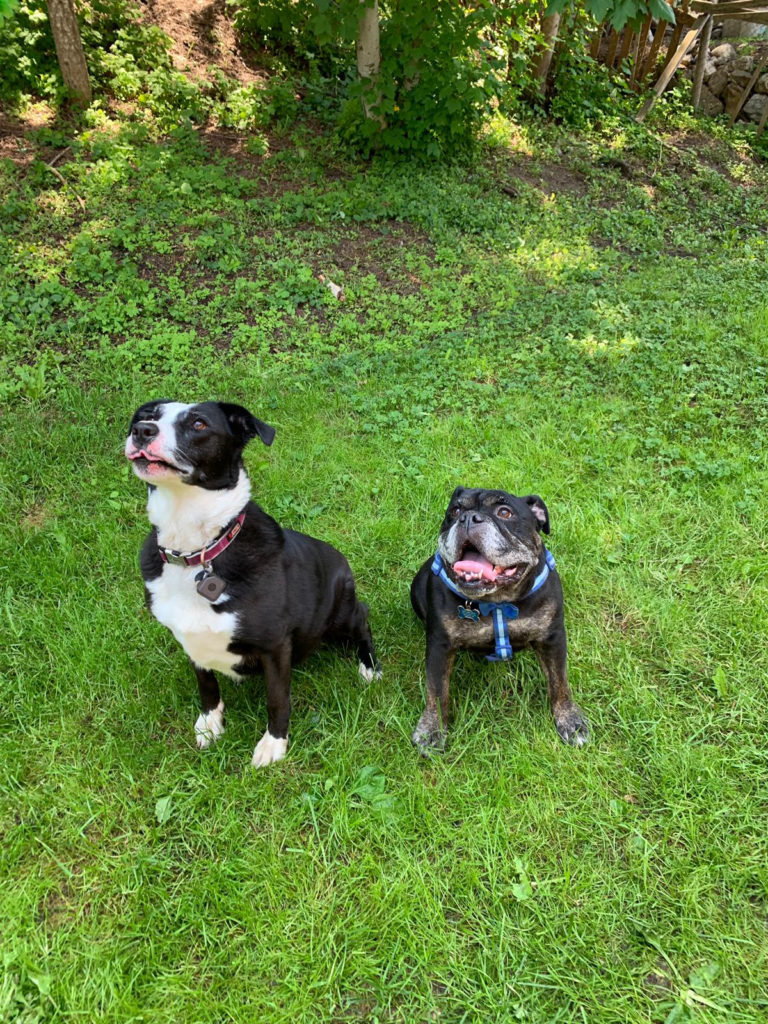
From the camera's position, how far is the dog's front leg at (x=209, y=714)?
9.43 feet

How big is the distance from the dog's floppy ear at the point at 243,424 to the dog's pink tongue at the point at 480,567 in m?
0.90

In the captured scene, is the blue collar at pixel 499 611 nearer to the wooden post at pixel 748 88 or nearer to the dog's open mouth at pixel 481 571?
the dog's open mouth at pixel 481 571

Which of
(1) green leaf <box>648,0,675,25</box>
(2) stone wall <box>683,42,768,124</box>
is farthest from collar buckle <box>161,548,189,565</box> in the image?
(2) stone wall <box>683,42,768,124</box>

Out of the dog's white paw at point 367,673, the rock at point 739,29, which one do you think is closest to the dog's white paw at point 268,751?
the dog's white paw at point 367,673

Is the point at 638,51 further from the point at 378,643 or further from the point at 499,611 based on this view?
the point at 499,611

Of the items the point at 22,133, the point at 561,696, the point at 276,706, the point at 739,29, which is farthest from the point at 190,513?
the point at 739,29

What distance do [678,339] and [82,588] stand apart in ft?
17.3

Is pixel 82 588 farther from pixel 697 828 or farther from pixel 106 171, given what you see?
pixel 106 171

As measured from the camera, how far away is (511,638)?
2.78m

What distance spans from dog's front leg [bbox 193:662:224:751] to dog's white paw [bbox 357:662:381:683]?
2.24 ft

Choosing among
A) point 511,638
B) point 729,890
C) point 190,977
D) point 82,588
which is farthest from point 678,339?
point 190,977

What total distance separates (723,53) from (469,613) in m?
15.8

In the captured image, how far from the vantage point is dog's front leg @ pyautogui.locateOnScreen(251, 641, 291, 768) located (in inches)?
106

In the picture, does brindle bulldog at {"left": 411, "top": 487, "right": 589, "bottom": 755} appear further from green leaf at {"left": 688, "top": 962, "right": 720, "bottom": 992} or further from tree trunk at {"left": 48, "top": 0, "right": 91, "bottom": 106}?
tree trunk at {"left": 48, "top": 0, "right": 91, "bottom": 106}
